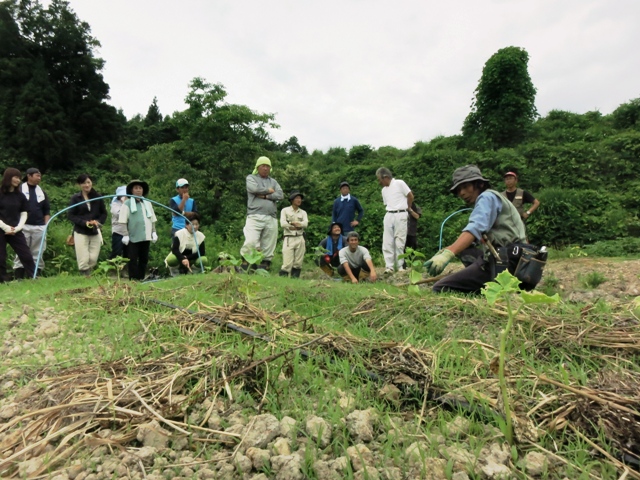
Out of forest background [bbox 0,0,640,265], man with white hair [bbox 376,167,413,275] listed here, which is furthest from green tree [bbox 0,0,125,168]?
man with white hair [bbox 376,167,413,275]

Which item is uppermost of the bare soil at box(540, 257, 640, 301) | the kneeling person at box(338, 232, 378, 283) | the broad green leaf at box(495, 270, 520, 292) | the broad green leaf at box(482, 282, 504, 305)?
the broad green leaf at box(495, 270, 520, 292)

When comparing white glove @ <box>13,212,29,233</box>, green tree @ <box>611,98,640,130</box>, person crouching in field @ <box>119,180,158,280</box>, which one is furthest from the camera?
green tree @ <box>611,98,640,130</box>

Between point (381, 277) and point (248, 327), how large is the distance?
14.4 feet

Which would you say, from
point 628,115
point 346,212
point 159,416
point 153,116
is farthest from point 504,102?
point 153,116

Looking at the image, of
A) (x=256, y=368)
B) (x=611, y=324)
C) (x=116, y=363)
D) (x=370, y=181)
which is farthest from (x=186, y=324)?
(x=370, y=181)

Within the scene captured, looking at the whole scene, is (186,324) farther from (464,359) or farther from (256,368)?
(464,359)

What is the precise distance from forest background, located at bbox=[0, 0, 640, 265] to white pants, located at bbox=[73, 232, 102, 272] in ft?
10.3

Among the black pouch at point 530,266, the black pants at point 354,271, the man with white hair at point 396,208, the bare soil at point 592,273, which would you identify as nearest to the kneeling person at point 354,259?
the black pants at point 354,271

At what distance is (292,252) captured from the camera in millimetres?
6852

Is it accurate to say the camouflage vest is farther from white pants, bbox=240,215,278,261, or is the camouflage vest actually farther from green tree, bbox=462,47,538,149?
green tree, bbox=462,47,538,149

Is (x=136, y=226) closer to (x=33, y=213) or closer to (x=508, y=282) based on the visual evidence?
(x=33, y=213)

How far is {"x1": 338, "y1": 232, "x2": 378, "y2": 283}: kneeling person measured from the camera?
235 inches

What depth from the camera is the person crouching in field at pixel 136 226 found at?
5766 mm

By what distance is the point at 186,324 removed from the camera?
2525 mm
